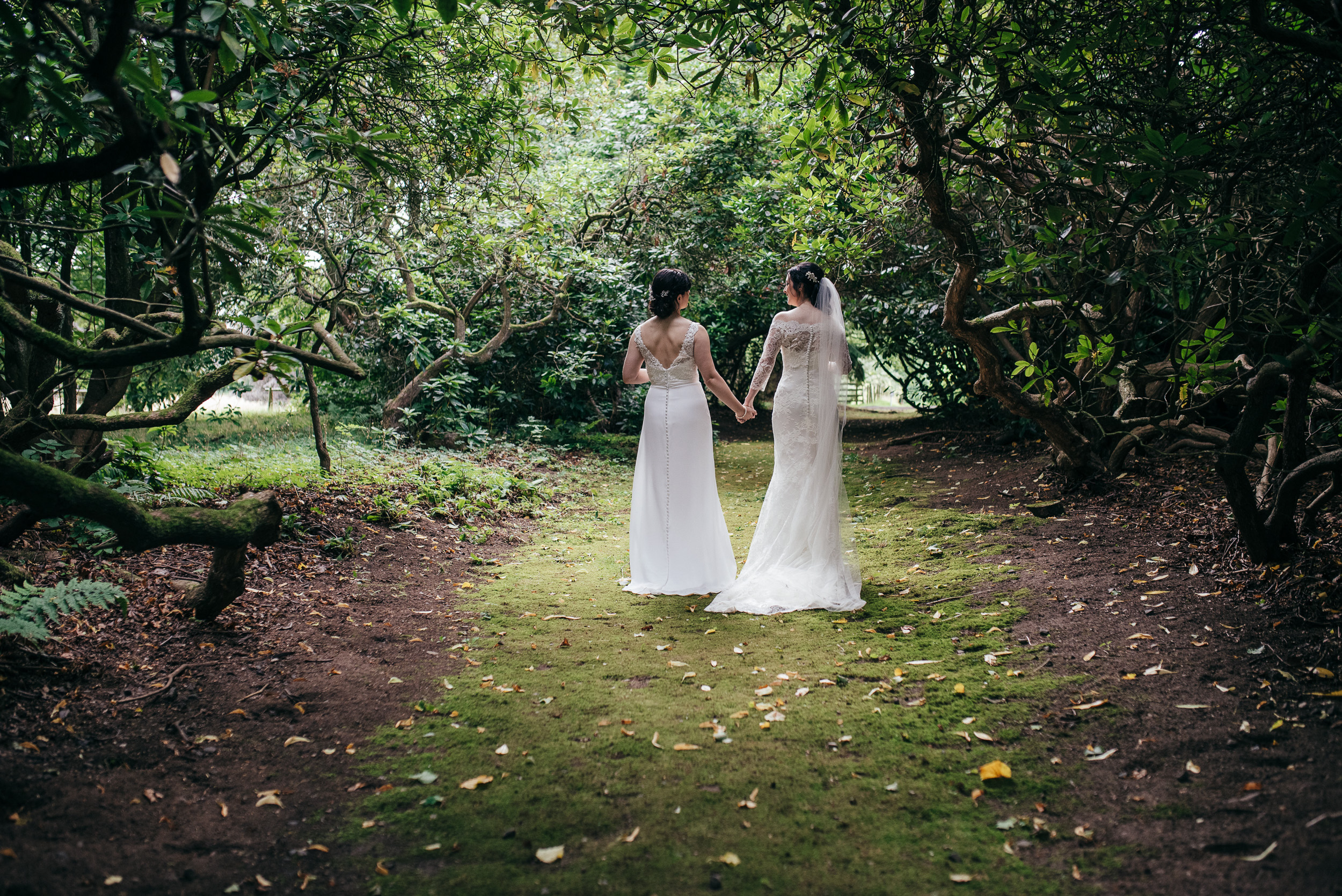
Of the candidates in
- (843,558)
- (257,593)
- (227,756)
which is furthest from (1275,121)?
(257,593)

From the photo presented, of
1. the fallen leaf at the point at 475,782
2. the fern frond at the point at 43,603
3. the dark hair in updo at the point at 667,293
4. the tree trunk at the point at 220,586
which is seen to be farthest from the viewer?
the dark hair in updo at the point at 667,293

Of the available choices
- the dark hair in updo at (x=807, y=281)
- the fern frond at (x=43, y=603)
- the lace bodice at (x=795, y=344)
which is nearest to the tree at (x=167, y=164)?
the fern frond at (x=43, y=603)

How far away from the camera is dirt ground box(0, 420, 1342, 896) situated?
2.44m

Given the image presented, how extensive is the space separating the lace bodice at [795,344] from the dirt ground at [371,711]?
7.61 feet

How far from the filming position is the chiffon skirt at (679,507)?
20.4 feet

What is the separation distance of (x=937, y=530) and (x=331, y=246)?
8378mm

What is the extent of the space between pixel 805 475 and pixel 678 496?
108 cm

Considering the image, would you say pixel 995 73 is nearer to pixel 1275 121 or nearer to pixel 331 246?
pixel 1275 121

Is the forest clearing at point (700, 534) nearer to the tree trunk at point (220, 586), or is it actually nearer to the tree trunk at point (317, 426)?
the tree trunk at point (220, 586)

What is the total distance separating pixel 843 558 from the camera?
229 inches

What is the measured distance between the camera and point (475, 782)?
9.96 feet

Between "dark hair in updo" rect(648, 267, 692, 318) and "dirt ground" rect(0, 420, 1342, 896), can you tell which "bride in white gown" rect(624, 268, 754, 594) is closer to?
"dark hair in updo" rect(648, 267, 692, 318)

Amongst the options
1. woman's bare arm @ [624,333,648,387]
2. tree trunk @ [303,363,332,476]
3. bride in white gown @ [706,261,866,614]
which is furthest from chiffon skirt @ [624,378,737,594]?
tree trunk @ [303,363,332,476]

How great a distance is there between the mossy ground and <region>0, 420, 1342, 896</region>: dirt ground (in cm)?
23
